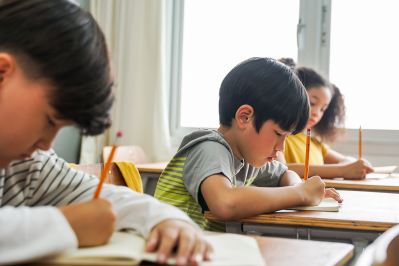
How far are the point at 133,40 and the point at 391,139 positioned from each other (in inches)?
69.2

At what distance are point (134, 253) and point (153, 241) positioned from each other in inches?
3.1

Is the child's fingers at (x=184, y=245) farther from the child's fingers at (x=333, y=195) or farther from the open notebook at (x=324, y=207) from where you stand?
the child's fingers at (x=333, y=195)

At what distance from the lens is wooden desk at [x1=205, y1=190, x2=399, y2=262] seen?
1302mm

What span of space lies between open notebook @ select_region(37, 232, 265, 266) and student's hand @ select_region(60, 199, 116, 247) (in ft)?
0.05

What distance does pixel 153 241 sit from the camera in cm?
77

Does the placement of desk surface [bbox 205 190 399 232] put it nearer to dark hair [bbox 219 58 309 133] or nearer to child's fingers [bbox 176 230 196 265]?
dark hair [bbox 219 58 309 133]

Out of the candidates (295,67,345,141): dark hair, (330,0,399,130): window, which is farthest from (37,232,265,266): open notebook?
(330,0,399,130): window

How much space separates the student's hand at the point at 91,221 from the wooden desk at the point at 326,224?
2.09 feet

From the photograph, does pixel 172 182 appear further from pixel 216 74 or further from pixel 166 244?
pixel 216 74

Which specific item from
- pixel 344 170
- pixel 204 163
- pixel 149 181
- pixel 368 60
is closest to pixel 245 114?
pixel 204 163

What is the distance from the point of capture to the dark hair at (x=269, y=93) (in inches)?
64.2

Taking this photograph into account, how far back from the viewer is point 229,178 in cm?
147

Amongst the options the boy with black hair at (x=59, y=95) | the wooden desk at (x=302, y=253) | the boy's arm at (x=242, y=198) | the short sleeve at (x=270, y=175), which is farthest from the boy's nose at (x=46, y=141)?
the short sleeve at (x=270, y=175)

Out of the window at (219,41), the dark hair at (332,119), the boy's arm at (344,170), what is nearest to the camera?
the boy's arm at (344,170)
